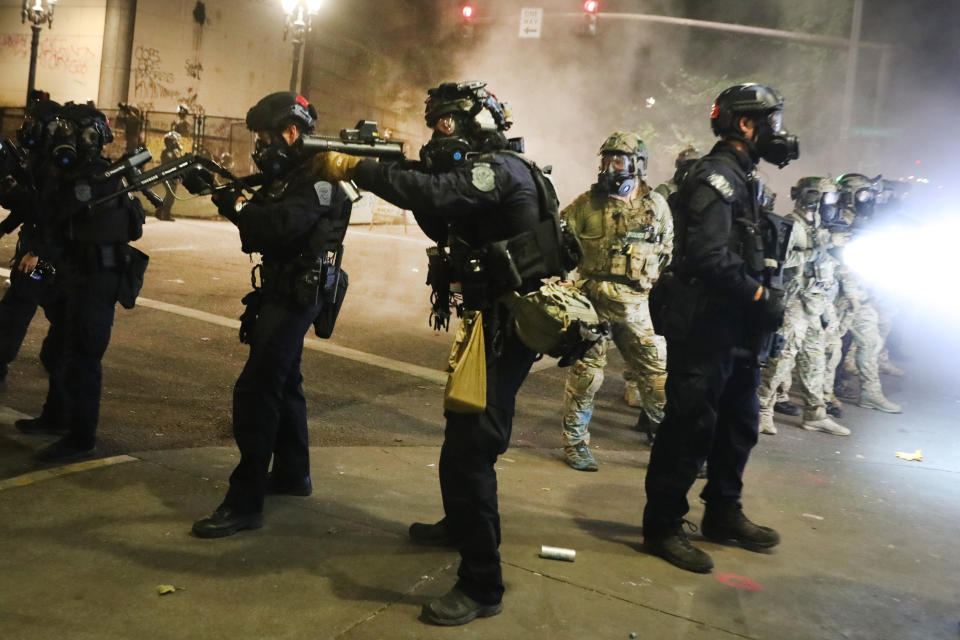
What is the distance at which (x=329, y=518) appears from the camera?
160 inches

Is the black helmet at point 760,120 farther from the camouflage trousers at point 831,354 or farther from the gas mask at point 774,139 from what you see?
the camouflage trousers at point 831,354

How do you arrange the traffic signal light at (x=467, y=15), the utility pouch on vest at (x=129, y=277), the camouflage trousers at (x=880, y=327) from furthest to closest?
the traffic signal light at (x=467, y=15) → the camouflage trousers at (x=880, y=327) → the utility pouch on vest at (x=129, y=277)

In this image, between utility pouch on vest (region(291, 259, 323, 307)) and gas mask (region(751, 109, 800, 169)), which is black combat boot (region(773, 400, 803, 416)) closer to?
gas mask (region(751, 109, 800, 169))

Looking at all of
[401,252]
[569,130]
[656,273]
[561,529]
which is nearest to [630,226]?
[656,273]

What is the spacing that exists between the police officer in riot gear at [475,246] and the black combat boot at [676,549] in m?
1.01

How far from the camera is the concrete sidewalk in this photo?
310 centimetres

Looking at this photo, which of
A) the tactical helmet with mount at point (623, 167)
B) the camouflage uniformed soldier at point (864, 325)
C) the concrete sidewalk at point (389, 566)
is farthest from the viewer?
the camouflage uniformed soldier at point (864, 325)

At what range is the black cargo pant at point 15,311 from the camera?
5367mm

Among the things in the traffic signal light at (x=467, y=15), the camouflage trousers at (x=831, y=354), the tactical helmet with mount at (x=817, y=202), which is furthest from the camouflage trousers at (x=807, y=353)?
the traffic signal light at (x=467, y=15)

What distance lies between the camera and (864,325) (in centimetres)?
884

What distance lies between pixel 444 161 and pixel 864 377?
700 cm

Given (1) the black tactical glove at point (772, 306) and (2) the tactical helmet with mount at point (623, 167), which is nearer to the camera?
(1) the black tactical glove at point (772, 306)

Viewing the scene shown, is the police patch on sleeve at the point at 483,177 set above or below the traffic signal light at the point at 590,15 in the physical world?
below

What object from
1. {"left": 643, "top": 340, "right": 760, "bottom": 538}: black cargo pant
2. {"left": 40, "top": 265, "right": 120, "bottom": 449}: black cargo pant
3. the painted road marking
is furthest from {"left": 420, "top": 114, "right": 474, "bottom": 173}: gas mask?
the painted road marking
